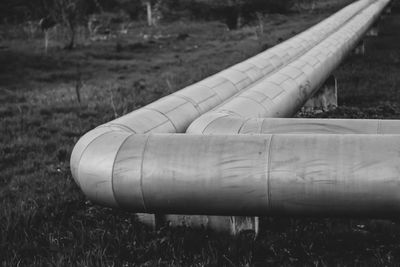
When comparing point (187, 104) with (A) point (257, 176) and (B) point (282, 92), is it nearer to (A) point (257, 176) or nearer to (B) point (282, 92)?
(B) point (282, 92)

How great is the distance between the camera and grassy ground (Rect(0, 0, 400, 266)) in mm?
3850

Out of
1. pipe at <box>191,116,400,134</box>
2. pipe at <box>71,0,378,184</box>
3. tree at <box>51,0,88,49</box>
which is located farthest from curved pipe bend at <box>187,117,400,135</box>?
tree at <box>51,0,88,49</box>

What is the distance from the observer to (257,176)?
3.54m

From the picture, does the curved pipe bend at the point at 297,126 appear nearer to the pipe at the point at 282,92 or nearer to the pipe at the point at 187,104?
the pipe at the point at 282,92

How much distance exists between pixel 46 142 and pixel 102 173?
14.1ft

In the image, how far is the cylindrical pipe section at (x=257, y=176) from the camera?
3393 millimetres

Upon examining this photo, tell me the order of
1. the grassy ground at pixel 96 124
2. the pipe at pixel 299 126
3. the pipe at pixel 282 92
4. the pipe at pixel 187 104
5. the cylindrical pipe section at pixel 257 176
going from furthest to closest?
the pipe at pixel 282 92, the pipe at pixel 187 104, the pipe at pixel 299 126, the grassy ground at pixel 96 124, the cylindrical pipe section at pixel 257 176

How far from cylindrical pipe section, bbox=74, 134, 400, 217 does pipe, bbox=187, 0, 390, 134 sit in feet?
3.22

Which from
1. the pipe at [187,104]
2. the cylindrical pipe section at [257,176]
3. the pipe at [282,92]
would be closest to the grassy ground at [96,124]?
the cylindrical pipe section at [257,176]

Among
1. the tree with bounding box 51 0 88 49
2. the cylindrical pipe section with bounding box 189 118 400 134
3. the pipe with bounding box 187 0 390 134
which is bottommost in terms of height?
the tree with bounding box 51 0 88 49

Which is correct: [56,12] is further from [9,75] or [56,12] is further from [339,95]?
[339,95]

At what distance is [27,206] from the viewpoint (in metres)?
5.11

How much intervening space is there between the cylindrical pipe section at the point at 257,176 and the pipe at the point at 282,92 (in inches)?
38.7

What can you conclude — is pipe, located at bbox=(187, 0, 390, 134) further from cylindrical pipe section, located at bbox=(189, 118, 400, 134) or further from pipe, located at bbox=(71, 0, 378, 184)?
pipe, located at bbox=(71, 0, 378, 184)
